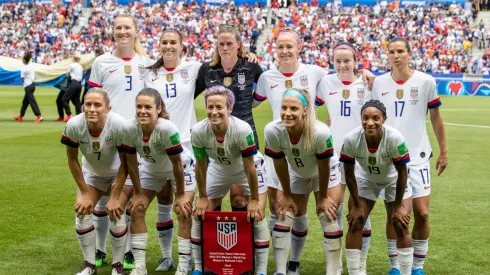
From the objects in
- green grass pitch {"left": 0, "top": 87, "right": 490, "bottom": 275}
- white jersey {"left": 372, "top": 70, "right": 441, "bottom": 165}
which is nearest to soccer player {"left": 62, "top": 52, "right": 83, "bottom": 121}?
green grass pitch {"left": 0, "top": 87, "right": 490, "bottom": 275}

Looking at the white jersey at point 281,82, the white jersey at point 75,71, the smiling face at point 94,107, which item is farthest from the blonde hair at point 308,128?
the white jersey at point 75,71

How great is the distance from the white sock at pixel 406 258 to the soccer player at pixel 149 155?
2.02m

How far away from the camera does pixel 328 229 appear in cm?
707

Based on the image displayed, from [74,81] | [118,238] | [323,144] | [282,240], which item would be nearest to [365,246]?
[282,240]

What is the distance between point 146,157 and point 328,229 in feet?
6.11

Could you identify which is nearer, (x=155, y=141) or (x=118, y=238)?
(x=155, y=141)

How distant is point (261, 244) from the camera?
715cm

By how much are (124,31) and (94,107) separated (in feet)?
4.19

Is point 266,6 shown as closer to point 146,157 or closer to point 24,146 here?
point 24,146

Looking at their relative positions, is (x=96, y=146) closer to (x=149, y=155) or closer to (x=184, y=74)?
(x=149, y=155)

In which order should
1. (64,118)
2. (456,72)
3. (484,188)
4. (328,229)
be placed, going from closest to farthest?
(328,229) < (484,188) < (64,118) < (456,72)

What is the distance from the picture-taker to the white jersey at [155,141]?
7047 millimetres

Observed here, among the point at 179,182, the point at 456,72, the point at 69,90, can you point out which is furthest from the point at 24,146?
the point at 456,72

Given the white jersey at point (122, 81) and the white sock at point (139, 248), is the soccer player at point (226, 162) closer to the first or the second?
the white sock at point (139, 248)
